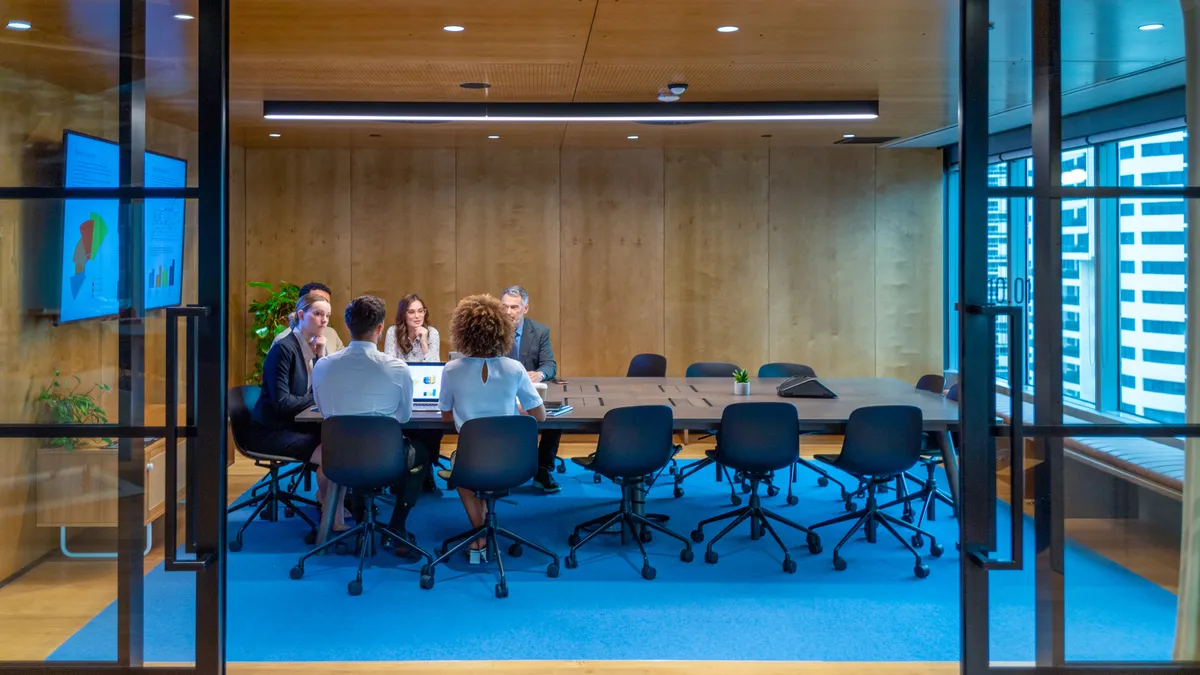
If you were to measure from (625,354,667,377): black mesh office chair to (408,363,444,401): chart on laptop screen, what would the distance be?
287 cm

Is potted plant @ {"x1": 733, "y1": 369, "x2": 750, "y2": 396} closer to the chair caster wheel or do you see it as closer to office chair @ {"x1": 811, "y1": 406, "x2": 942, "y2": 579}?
office chair @ {"x1": 811, "y1": 406, "x2": 942, "y2": 579}

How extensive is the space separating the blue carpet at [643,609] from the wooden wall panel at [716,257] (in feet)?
13.2

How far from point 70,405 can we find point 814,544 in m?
4.43

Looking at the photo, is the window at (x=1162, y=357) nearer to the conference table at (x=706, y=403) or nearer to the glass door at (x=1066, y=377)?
the glass door at (x=1066, y=377)

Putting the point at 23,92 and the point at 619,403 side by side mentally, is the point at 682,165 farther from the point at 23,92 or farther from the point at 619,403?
the point at 23,92

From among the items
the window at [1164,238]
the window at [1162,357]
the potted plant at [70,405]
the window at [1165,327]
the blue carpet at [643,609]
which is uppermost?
the window at [1164,238]

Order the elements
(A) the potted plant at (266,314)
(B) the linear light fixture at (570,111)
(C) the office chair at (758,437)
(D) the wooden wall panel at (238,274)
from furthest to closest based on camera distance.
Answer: (D) the wooden wall panel at (238,274)
(A) the potted plant at (266,314)
(B) the linear light fixture at (570,111)
(C) the office chair at (758,437)

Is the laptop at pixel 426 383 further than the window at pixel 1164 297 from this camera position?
Yes

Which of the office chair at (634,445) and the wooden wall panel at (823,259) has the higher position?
the wooden wall panel at (823,259)

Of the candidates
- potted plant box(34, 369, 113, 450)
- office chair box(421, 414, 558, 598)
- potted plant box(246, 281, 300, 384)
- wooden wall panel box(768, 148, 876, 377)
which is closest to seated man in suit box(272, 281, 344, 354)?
potted plant box(246, 281, 300, 384)

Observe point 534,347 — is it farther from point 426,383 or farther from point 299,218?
point 299,218

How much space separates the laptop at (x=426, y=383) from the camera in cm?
650

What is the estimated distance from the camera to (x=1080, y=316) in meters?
3.23

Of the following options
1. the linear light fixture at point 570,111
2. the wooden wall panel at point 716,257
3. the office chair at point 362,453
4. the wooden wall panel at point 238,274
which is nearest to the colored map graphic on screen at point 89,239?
the office chair at point 362,453
